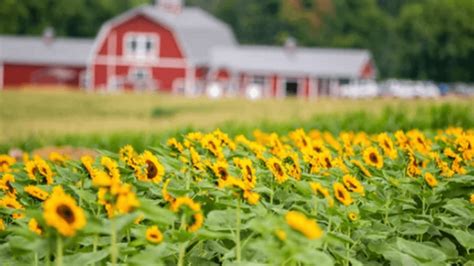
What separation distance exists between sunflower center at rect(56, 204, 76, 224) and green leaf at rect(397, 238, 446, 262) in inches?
46.6

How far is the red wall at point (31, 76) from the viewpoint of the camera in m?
49.5

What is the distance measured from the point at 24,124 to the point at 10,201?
2544 centimetres

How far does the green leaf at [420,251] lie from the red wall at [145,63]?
41.7m

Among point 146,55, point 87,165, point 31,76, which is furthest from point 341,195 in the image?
point 31,76

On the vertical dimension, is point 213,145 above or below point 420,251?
above

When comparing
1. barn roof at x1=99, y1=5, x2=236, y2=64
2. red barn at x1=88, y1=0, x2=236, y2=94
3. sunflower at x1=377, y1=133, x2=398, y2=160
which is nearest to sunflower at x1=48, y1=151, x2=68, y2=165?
sunflower at x1=377, y1=133, x2=398, y2=160

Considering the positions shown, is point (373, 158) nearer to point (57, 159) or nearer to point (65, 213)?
point (57, 159)

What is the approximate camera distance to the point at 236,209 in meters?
→ 3.27

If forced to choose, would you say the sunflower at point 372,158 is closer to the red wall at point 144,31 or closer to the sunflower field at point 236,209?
the sunflower field at point 236,209

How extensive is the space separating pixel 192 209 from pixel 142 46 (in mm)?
43946

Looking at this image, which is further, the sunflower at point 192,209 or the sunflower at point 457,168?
the sunflower at point 457,168

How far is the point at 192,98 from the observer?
36.7 metres

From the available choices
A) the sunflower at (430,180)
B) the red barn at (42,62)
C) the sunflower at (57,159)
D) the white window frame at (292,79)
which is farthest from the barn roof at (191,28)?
the sunflower at (430,180)

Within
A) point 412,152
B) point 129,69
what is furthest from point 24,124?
point 412,152
